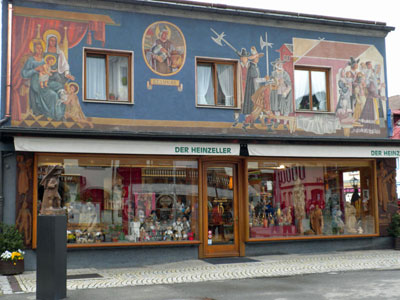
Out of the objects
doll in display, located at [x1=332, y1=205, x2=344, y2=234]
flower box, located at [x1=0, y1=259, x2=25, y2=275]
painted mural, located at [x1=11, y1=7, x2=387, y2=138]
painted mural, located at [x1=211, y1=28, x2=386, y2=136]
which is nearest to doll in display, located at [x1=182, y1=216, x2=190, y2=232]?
painted mural, located at [x1=11, y1=7, x2=387, y2=138]

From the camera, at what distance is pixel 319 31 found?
654 inches

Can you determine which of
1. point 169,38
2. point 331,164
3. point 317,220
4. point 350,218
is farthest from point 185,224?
point 350,218

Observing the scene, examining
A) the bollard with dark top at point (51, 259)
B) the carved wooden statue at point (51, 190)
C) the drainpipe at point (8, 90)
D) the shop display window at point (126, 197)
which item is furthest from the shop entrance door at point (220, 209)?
the bollard with dark top at point (51, 259)

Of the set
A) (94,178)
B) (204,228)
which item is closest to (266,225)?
(204,228)

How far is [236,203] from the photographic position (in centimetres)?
1550

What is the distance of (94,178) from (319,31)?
827 cm

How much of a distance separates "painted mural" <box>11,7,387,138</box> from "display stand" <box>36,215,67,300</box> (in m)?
4.66

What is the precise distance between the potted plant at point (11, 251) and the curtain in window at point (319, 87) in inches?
377

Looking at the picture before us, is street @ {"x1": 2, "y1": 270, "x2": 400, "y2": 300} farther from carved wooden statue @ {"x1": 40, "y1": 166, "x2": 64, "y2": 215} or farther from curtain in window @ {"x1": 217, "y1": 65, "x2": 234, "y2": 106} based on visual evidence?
curtain in window @ {"x1": 217, "y1": 65, "x2": 234, "y2": 106}

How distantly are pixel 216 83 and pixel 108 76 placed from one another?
10.3ft

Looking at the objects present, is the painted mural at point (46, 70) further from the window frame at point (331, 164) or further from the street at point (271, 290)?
the window frame at point (331, 164)

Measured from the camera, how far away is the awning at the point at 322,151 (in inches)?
587

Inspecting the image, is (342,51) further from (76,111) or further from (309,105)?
(76,111)

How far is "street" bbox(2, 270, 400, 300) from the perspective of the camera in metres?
9.48
